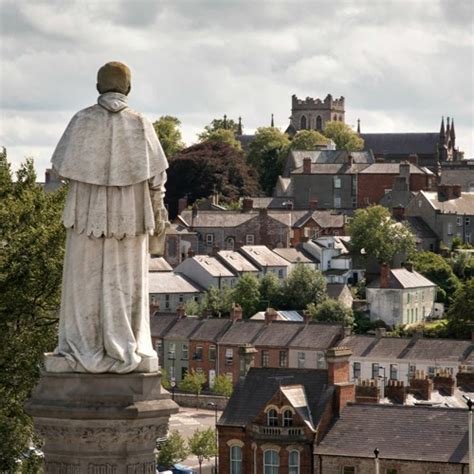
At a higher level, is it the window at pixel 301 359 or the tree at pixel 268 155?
the tree at pixel 268 155

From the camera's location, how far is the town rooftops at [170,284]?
391 ft

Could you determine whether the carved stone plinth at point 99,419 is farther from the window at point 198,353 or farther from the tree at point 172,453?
the window at point 198,353

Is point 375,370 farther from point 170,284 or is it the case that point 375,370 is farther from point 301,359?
point 170,284

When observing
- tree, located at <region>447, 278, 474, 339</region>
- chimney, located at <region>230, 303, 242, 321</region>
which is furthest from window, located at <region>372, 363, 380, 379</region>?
chimney, located at <region>230, 303, 242, 321</region>

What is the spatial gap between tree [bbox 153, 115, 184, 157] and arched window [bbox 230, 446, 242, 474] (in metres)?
122

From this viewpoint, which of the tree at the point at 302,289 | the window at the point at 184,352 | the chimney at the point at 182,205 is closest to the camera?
the window at the point at 184,352

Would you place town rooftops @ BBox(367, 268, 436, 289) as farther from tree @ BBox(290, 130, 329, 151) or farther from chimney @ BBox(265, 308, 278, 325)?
tree @ BBox(290, 130, 329, 151)

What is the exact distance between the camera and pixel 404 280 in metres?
119

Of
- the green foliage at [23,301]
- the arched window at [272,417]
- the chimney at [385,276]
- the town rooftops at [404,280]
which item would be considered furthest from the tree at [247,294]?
the green foliage at [23,301]

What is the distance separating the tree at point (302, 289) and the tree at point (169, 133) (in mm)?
61663

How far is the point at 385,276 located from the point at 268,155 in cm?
6778

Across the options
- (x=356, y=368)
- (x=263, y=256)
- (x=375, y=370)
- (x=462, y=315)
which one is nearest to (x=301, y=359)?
(x=356, y=368)

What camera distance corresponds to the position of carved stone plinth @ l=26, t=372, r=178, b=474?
14.3 metres

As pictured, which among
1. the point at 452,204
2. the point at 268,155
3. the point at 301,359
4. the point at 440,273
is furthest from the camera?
the point at 268,155
